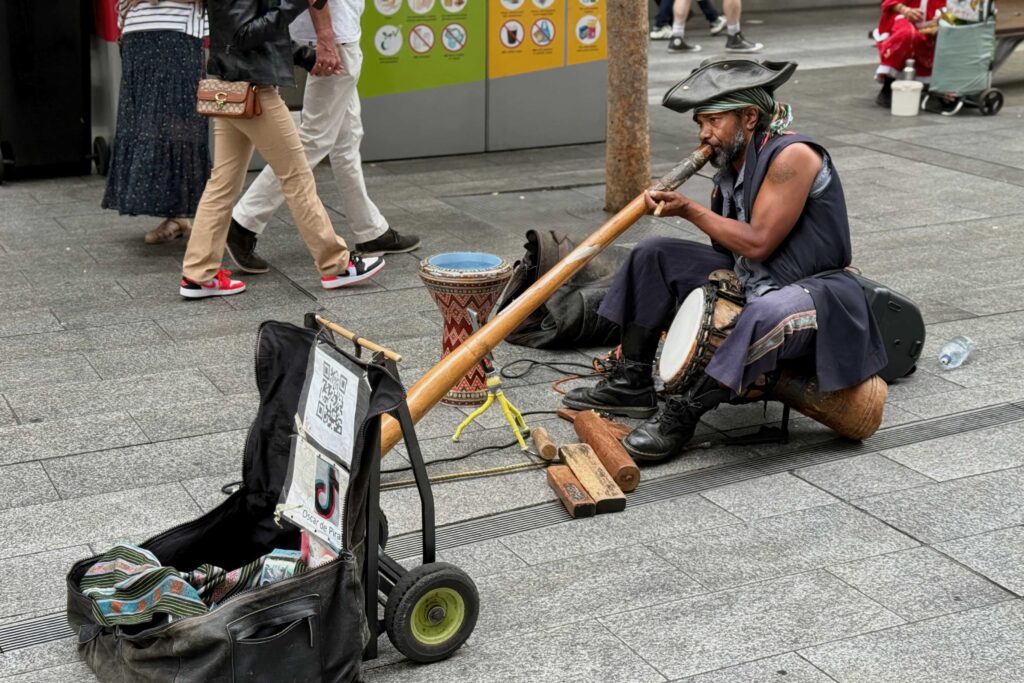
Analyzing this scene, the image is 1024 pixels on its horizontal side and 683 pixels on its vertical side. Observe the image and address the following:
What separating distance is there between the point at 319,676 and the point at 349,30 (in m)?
4.26

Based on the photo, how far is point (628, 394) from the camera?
4.87m

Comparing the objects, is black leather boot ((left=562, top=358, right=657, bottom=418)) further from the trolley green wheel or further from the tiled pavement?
the trolley green wheel

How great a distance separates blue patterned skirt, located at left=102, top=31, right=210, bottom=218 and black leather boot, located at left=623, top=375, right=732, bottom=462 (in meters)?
3.34

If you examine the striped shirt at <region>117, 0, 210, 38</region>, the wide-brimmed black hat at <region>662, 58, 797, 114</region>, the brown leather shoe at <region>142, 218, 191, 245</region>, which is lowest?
the brown leather shoe at <region>142, 218, 191, 245</region>

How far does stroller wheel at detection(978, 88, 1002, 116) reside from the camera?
10.8m

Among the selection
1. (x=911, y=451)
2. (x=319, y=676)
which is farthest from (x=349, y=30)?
(x=319, y=676)

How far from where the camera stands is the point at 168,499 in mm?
4164

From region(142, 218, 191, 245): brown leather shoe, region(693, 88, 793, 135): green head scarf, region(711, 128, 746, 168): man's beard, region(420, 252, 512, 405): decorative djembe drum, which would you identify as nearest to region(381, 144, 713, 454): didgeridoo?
region(711, 128, 746, 168): man's beard

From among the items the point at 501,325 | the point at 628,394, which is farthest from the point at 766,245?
the point at 501,325

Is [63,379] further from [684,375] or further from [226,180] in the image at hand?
[684,375]

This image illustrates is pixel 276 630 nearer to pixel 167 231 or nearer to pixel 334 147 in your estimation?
pixel 334 147

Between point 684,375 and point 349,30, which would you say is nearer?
point 684,375

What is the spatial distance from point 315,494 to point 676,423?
1.69 meters

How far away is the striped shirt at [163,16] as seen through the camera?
6.50 metres
